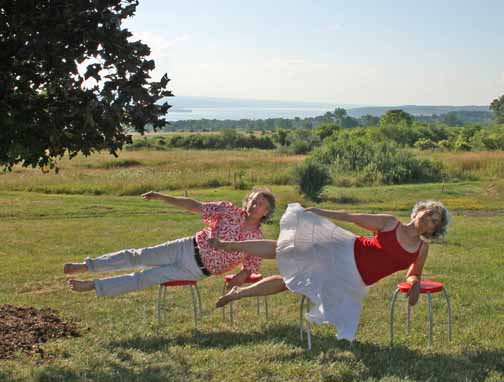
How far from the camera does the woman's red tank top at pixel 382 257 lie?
653 cm

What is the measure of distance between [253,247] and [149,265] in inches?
48.2

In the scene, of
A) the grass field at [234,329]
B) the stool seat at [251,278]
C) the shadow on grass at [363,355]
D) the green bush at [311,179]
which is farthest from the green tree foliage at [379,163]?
the shadow on grass at [363,355]

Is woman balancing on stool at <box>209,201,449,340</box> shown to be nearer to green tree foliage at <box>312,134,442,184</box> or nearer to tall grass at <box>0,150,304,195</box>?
tall grass at <box>0,150,304,195</box>

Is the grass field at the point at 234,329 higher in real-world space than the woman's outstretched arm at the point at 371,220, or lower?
lower

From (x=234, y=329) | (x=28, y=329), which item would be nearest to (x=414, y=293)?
(x=234, y=329)

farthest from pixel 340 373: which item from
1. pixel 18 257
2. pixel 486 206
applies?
pixel 486 206

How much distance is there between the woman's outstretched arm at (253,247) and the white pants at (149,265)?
2.22 ft

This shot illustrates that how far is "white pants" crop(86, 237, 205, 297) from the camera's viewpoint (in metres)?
7.08

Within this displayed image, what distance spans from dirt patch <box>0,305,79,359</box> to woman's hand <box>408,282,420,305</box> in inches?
134

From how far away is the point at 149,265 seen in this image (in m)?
7.36

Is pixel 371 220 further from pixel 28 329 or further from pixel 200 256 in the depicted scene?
pixel 28 329

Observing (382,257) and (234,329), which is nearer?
(382,257)

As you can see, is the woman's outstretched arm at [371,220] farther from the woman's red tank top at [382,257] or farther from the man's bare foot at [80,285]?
the man's bare foot at [80,285]

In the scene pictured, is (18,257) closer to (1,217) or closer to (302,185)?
(1,217)
